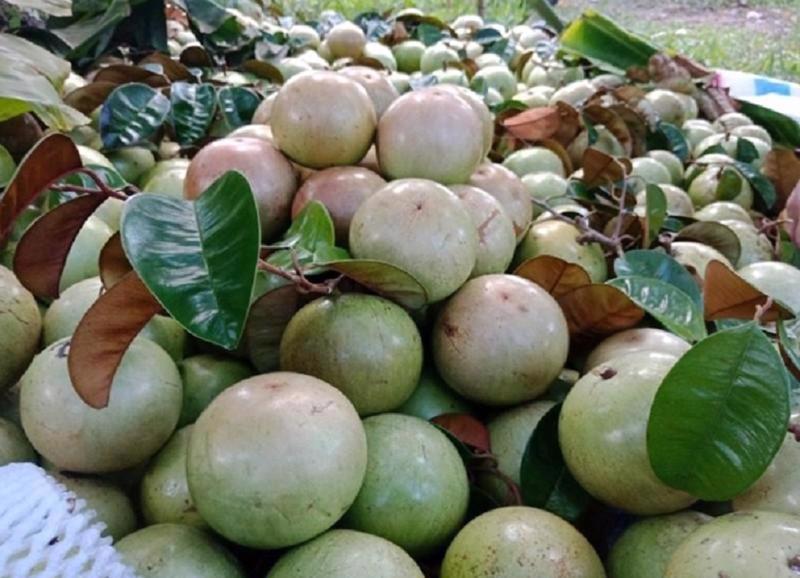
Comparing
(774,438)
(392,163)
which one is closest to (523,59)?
(392,163)

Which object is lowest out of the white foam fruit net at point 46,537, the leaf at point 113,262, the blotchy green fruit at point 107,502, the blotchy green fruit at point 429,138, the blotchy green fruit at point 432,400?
the blotchy green fruit at point 107,502

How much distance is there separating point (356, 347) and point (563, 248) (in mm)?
543

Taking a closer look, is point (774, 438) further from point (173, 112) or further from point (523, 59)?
point (523, 59)

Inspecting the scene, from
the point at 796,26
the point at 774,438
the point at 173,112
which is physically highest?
the point at 774,438

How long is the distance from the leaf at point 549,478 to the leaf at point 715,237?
691 mm

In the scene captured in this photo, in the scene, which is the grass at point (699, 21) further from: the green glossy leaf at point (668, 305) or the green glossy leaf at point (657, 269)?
the green glossy leaf at point (668, 305)

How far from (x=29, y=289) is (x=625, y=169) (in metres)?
1.13

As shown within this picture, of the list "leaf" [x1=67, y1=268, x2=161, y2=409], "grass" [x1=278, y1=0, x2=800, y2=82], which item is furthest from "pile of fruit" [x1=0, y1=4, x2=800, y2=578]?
"grass" [x1=278, y1=0, x2=800, y2=82]

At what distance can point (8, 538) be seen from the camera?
66 cm

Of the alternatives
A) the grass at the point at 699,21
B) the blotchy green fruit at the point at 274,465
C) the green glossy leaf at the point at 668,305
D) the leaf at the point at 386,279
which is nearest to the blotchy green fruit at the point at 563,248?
the green glossy leaf at the point at 668,305

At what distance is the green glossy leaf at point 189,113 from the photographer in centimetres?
170

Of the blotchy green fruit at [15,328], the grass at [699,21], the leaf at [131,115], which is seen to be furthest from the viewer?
the grass at [699,21]

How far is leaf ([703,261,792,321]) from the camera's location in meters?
0.95

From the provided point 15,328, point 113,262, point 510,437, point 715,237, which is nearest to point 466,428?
point 510,437
